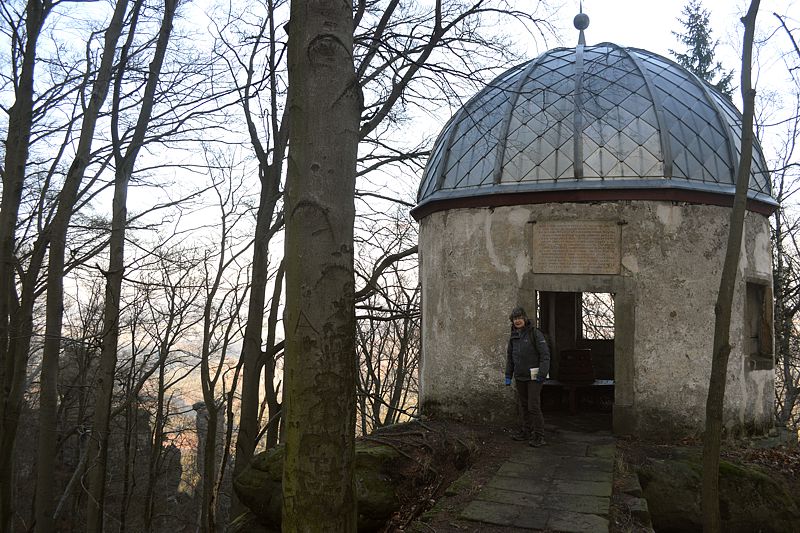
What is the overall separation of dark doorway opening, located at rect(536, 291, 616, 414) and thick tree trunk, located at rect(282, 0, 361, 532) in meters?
6.49

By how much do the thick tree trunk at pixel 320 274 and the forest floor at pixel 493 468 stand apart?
1.65m

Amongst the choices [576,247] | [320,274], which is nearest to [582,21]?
[576,247]

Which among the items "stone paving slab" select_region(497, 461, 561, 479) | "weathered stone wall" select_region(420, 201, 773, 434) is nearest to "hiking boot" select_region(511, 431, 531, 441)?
"weathered stone wall" select_region(420, 201, 773, 434)

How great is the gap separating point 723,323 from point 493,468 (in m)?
2.73

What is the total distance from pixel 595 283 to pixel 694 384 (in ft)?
5.61

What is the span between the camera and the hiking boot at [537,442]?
7.00 metres

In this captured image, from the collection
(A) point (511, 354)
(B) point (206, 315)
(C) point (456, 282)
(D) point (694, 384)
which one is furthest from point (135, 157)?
(D) point (694, 384)

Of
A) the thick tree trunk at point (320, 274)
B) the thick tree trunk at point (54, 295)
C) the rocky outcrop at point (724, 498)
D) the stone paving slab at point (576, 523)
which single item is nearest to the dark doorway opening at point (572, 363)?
the rocky outcrop at point (724, 498)

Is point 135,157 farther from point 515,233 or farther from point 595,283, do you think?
point 595,283

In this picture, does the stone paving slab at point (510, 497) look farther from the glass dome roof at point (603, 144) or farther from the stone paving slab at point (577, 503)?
the glass dome roof at point (603, 144)

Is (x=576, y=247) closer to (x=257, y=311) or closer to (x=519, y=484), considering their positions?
(x=519, y=484)

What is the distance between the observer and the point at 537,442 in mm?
7031

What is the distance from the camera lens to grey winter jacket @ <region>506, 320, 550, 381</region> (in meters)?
6.79

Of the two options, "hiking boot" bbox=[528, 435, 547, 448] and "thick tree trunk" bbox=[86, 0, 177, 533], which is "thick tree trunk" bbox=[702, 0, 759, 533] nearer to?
"hiking boot" bbox=[528, 435, 547, 448]
